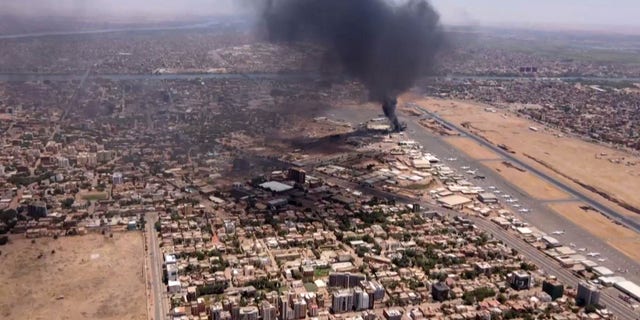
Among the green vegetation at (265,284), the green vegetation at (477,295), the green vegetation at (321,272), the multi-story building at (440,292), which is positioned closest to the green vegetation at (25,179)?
the green vegetation at (265,284)

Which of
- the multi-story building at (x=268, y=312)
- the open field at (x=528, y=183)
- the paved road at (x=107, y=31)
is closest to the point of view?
the multi-story building at (x=268, y=312)

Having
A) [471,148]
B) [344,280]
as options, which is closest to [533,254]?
[344,280]

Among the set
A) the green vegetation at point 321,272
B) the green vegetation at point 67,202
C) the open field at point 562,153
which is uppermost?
the green vegetation at point 67,202

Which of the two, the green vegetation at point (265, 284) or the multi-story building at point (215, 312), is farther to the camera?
the green vegetation at point (265, 284)

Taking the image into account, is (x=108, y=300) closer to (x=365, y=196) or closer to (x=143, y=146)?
(x=365, y=196)

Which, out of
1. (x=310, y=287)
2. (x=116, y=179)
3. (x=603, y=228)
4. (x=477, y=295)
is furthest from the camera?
(x=116, y=179)

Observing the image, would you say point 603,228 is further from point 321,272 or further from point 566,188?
point 321,272

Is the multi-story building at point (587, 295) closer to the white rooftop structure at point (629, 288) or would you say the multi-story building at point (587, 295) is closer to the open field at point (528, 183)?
the white rooftop structure at point (629, 288)
